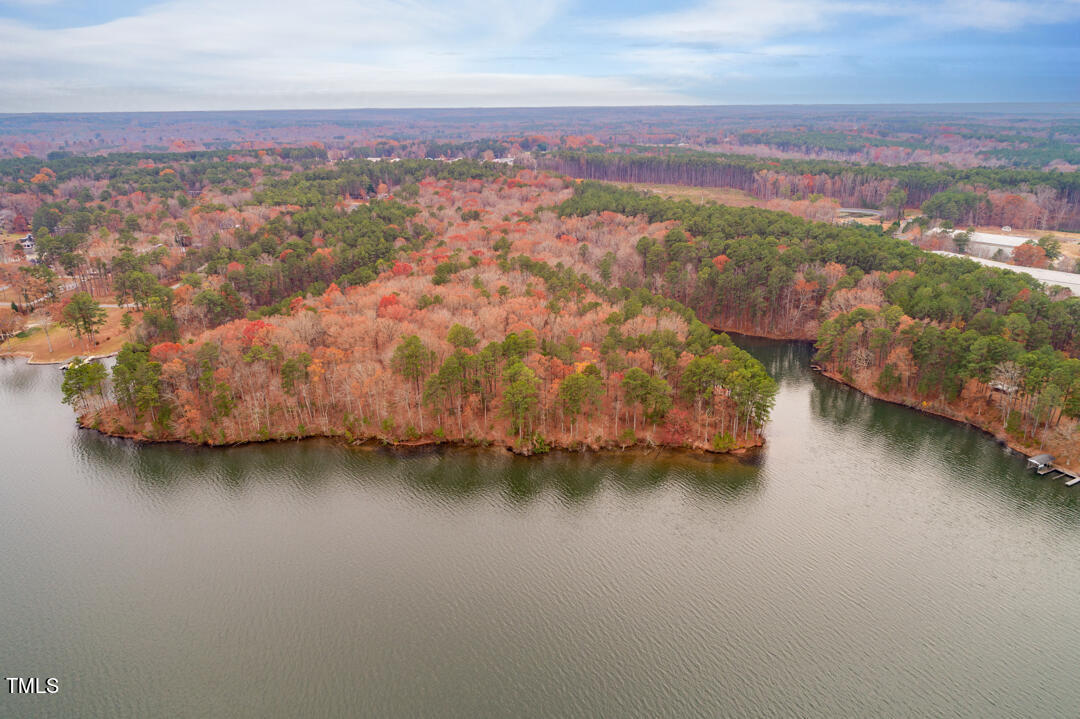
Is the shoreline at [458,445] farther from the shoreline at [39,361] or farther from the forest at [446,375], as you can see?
the shoreline at [39,361]

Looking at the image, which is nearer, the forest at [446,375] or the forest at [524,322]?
the forest at [446,375]

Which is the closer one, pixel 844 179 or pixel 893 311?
pixel 893 311

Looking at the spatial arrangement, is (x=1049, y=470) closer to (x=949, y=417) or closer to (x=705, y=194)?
(x=949, y=417)

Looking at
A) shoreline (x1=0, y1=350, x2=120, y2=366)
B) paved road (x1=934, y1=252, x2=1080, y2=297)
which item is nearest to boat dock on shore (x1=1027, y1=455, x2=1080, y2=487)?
paved road (x1=934, y1=252, x2=1080, y2=297)

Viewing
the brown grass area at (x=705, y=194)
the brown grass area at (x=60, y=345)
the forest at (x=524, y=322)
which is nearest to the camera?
the forest at (x=524, y=322)

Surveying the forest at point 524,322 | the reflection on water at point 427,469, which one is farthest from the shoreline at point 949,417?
the reflection on water at point 427,469

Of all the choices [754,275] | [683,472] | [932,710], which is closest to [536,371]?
[683,472]

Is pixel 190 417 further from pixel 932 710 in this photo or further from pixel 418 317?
pixel 932 710

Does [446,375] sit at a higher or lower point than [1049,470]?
higher

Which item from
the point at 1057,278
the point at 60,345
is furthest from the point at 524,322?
the point at 1057,278
